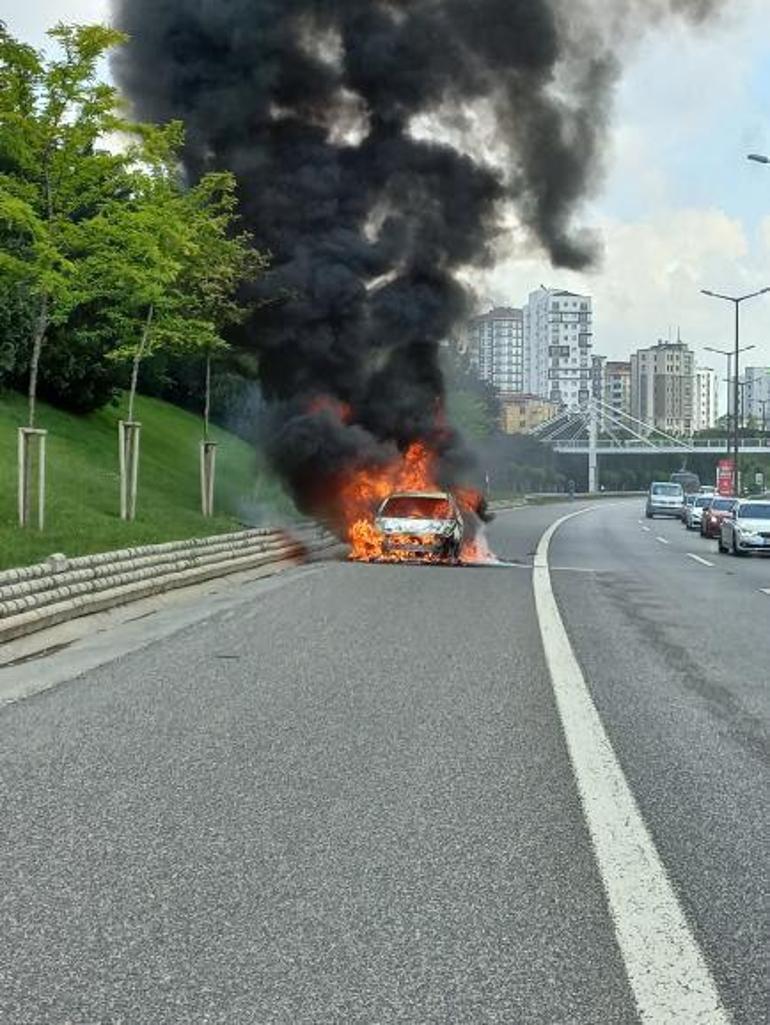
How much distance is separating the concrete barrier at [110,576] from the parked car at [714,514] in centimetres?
1828

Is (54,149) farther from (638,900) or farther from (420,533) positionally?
(638,900)

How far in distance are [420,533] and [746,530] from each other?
8.82 metres

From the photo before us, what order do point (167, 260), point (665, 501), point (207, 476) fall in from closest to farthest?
point (167, 260) → point (207, 476) → point (665, 501)

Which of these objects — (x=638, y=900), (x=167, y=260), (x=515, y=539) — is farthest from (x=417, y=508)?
(x=638, y=900)

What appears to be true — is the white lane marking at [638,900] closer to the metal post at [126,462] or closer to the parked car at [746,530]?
the metal post at [126,462]

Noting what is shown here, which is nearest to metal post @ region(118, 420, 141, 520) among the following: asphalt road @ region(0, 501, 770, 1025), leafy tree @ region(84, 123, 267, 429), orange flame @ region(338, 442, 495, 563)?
leafy tree @ region(84, 123, 267, 429)

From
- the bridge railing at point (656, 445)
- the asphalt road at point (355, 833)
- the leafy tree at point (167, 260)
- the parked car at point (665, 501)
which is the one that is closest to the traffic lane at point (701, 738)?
the asphalt road at point (355, 833)

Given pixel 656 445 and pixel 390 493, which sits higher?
pixel 656 445

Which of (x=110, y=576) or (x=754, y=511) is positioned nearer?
(x=110, y=576)

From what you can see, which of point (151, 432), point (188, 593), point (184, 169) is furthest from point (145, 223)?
point (151, 432)

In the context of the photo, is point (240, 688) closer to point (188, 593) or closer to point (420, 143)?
point (188, 593)

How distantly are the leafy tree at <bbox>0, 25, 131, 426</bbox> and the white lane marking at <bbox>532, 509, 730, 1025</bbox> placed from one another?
1360 centimetres

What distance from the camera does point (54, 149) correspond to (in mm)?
18562

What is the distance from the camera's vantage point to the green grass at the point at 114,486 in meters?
17.4
